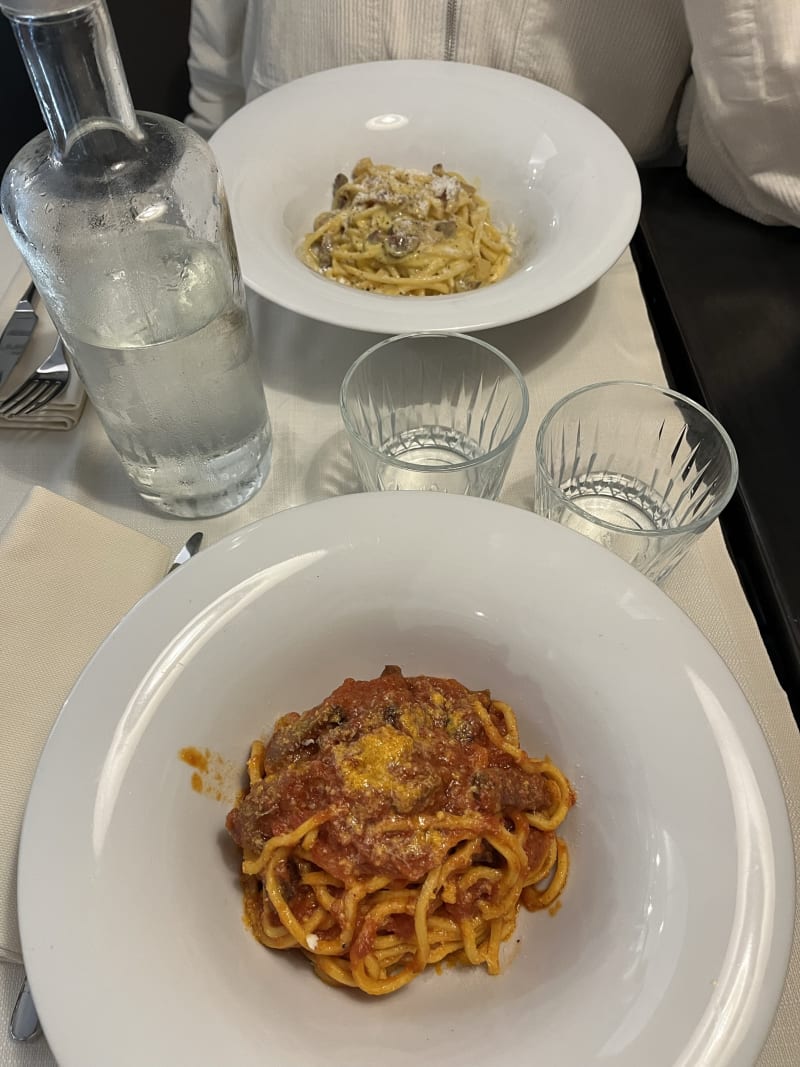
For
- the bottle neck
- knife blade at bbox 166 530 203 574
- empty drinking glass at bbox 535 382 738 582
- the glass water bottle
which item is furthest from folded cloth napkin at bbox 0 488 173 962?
empty drinking glass at bbox 535 382 738 582

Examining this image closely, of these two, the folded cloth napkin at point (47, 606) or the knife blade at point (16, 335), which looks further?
the knife blade at point (16, 335)

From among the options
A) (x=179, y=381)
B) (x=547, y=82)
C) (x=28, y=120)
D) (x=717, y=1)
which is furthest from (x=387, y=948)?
(x=28, y=120)

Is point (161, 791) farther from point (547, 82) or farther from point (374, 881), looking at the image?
point (547, 82)

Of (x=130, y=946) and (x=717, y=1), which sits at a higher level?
(x=717, y=1)

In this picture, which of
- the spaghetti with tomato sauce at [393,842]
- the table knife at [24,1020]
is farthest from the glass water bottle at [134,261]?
the table knife at [24,1020]

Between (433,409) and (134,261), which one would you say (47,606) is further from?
(433,409)

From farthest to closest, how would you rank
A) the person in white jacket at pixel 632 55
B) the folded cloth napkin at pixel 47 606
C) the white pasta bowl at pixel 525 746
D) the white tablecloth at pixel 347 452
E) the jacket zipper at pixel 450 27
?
the jacket zipper at pixel 450 27, the person in white jacket at pixel 632 55, the white tablecloth at pixel 347 452, the folded cloth napkin at pixel 47 606, the white pasta bowl at pixel 525 746

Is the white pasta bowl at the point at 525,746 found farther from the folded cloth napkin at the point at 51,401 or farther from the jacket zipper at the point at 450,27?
the jacket zipper at the point at 450,27
